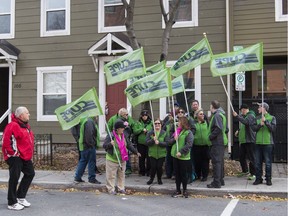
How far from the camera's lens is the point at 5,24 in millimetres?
14641

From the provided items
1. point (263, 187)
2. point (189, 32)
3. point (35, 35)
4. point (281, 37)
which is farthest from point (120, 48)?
point (263, 187)

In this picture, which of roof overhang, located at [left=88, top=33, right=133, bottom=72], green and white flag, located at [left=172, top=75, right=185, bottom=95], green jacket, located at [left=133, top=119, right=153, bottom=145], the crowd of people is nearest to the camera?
the crowd of people

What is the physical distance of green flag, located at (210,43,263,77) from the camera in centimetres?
835

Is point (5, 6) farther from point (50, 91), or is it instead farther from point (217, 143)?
point (217, 143)

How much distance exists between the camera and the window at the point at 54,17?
1395 cm

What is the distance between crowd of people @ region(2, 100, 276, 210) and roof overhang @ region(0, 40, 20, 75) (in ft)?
18.1

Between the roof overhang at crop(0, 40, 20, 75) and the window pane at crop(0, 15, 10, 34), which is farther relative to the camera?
the window pane at crop(0, 15, 10, 34)

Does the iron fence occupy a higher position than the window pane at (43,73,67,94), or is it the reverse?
the window pane at (43,73,67,94)

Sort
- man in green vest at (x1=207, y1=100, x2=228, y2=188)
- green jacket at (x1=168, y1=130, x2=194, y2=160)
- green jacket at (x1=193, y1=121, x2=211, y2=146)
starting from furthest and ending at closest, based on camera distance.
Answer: green jacket at (x1=193, y1=121, x2=211, y2=146)
man in green vest at (x1=207, y1=100, x2=228, y2=188)
green jacket at (x1=168, y1=130, x2=194, y2=160)

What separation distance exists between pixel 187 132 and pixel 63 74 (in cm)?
744

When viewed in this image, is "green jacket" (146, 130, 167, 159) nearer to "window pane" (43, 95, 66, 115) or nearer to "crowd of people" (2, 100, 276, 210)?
"crowd of people" (2, 100, 276, 210)

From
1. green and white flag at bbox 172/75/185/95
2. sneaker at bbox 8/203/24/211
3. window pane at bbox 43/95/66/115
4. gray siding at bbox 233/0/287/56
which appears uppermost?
gray siding at bbox 233/0/287/56

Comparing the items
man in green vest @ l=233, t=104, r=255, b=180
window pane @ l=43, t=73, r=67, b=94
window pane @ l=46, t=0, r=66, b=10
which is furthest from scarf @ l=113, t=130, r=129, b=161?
window pane @ l=46, t=0, r=66, b=10

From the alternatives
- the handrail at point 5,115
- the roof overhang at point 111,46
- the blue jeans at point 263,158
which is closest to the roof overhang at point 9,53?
the handrail at point 5,115
